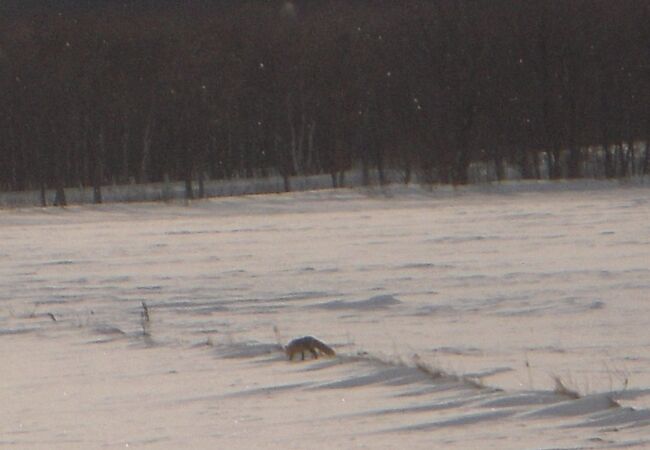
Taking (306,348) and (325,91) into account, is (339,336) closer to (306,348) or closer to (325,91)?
(306,348)

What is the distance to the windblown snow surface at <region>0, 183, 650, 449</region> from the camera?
6250 millimetres

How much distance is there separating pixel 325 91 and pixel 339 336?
46475mm

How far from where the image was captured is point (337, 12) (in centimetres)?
6706

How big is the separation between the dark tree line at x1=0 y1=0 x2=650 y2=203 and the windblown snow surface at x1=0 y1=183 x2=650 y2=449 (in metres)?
24.7

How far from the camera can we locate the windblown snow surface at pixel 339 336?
625 centimetres

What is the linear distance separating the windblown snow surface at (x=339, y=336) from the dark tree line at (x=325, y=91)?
24.7 m

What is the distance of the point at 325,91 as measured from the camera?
56.2 metres

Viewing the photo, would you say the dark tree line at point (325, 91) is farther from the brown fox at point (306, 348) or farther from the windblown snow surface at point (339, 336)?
the brown fox at point (306, 348)

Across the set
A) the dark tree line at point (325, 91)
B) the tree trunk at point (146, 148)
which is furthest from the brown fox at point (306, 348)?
the tree trunk at point (146, 148)

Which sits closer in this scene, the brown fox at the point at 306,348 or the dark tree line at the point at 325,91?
the brown fox at the point at 306,348

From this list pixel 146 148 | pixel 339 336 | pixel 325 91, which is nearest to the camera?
pixel 339 336

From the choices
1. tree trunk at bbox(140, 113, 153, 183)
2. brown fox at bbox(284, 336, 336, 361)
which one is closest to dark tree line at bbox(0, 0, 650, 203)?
tree trunk at bbox(140, 113, 153, 183)

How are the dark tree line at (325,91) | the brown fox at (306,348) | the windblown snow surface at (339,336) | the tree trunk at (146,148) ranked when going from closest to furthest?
the windblown snow surface at (339,336) → the brown fox at (306,348) → the dark tree line at (325,91) → the tree trunk at (146,148)

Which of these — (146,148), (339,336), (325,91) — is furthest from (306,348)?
(146,148)
